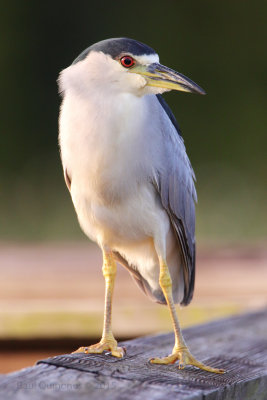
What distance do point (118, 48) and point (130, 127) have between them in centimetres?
25

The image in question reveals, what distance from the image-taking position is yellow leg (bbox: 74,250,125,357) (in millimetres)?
2205

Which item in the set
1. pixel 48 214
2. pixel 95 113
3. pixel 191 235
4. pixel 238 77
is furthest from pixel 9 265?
pixel 238 77

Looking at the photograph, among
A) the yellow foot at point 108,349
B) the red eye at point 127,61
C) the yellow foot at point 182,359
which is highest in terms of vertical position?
the red eye at point 127,61

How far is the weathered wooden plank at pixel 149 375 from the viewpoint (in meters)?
1.66

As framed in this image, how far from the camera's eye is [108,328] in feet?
8.04

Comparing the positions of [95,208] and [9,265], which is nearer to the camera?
[95,208]

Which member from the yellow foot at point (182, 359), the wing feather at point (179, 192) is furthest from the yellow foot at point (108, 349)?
the wing feather at point (179, 192)

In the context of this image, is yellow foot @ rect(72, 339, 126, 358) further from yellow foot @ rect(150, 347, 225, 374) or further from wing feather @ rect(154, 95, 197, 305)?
wing feather @ rect(154, 95, 197, 305)

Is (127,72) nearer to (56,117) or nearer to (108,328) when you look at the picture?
(108,328)

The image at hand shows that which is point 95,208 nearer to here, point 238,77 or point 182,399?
point 182,399

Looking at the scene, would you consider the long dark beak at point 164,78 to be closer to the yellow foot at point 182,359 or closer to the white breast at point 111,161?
the white breast at point 111,161

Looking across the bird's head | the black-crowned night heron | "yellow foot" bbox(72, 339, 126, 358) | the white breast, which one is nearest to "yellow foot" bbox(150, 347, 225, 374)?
the black-crowned night heron

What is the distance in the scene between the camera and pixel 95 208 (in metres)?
2.36

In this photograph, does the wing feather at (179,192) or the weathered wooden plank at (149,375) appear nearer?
the weathered wooden plank at (149,375)
